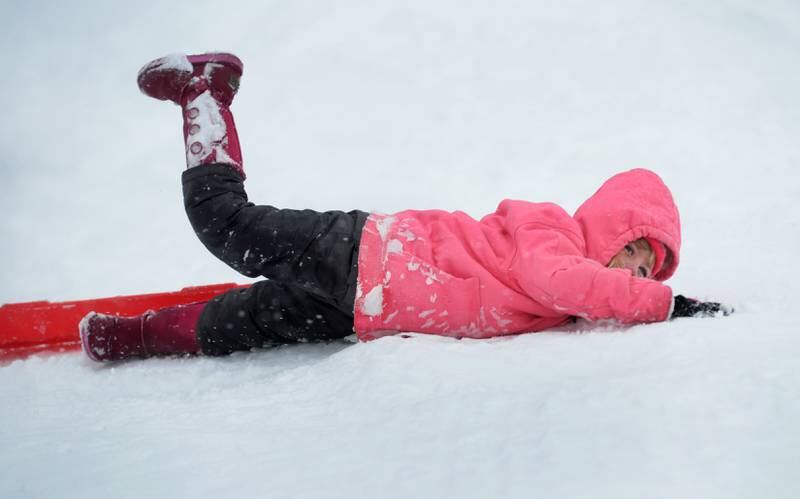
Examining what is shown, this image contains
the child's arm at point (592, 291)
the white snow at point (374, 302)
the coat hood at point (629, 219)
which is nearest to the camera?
the child's arm at point (592, 291)

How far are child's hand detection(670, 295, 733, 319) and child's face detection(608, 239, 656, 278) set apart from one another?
206mm

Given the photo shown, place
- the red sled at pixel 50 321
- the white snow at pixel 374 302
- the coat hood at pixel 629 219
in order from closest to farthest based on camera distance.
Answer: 1. the white snow at pixel 374 302
2. the coat hood at pixel 629 219
3. the red sled at pixel 50 321

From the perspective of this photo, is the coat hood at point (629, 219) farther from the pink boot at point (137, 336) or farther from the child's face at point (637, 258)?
the pink boot at point (137, 336)

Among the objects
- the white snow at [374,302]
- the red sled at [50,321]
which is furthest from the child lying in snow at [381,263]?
the red sled at [50,321]

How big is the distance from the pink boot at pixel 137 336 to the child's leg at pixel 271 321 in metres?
0.04

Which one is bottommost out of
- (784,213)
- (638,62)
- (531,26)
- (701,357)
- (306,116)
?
(701,357)

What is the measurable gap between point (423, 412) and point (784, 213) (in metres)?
1.78

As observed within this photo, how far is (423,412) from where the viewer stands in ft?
3.12

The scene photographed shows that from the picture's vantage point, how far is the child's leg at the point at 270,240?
1479mm

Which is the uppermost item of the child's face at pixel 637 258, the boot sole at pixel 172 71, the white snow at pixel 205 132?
the boot sole at pixel 172 71

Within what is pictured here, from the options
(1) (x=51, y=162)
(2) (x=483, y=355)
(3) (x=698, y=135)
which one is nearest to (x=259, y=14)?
(1) (x=51, y=162)

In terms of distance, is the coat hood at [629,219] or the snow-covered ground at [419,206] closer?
the snow-covered ground at [419,206]

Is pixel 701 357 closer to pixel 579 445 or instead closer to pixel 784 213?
pixel 579 445

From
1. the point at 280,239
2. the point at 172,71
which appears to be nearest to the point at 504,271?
the point at 280,239
